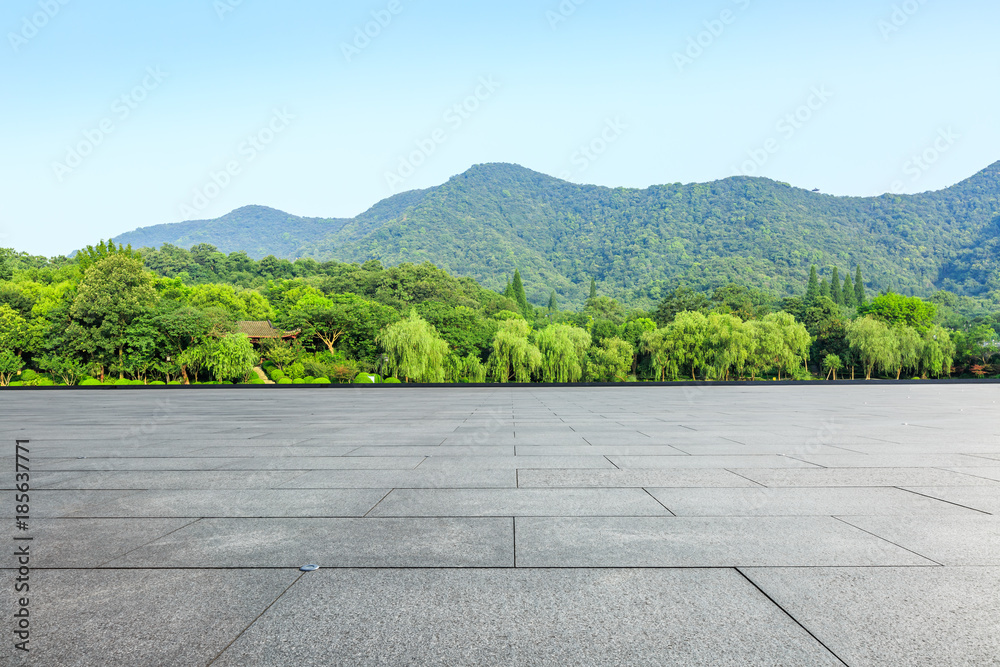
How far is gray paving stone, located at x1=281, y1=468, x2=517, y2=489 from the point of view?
229 inches

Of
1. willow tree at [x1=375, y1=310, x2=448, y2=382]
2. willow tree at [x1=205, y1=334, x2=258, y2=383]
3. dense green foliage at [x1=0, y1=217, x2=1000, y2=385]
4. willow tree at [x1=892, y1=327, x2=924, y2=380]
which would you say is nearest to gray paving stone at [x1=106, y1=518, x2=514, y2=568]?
willow tree at [x1=375, y1=310, x2=448, y2=382]

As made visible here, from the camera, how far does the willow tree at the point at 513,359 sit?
4141 centimetres

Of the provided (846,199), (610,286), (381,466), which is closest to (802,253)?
(610,286)

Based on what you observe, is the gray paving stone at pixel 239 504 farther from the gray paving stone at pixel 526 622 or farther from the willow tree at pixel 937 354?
the willow tree at pixel 937 354

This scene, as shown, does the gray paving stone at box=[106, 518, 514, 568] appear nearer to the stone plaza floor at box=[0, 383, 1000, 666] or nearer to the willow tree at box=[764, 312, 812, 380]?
the stone plaza floor at box=[0, 383, 1000, 666]

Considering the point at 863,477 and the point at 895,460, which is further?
the point at 895,460

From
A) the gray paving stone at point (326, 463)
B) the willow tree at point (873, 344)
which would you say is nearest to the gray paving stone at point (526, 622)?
the gray paving stone at point (326, 463)

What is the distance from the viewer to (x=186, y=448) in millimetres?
8531

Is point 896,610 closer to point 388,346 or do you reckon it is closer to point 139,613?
point 139,613

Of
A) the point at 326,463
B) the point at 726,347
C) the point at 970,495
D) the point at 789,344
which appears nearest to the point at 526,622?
the point at 970,495

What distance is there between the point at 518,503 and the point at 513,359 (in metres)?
36.5

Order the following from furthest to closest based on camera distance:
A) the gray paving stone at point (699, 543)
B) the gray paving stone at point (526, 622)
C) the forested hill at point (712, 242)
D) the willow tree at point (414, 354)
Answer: the forested hill at point (712, 242)
the willow tree at point (414, 354)
the gray paving stone at point (699, 543)
the gray paving stone at point (526, 622)

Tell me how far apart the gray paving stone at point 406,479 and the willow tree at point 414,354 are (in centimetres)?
3394

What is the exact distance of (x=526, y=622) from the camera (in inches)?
110
